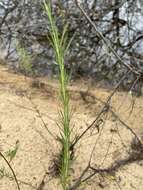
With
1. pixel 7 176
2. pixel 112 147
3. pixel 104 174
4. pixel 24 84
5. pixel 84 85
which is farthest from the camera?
pixel 84 85

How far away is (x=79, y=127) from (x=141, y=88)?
0.86 metres

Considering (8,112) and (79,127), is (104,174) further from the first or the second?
(8,112)

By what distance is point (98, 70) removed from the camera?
3.96 metres

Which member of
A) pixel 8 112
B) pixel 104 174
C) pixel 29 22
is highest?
pixel 29 22

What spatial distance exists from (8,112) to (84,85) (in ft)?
3.73

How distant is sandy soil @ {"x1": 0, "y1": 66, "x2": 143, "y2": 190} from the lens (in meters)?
2.39

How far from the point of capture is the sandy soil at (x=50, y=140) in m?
2.39

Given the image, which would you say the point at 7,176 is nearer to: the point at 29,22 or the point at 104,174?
the point at 104,174

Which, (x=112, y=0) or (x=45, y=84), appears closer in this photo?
(x=45, y=84)

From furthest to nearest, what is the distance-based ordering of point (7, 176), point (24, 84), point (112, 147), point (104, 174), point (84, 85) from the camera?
point (84, 85) → point (24, 84) → point (112, 147) → point (104, 174) → point (7, 176)

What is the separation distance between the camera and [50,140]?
8.46ft

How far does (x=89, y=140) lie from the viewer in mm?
2625

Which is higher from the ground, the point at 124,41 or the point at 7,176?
the point at 124,41

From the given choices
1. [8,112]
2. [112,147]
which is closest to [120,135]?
[112,147]
